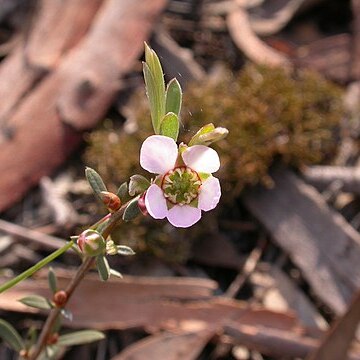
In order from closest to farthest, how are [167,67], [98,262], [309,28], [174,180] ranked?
1. [174,180]
2. [98,262]
3. [167,67]
4. [309,28]

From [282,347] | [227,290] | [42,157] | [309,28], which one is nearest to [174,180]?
[282,347]

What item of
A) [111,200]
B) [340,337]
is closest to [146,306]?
[340,337]

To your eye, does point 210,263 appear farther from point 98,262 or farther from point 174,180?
point 174,180

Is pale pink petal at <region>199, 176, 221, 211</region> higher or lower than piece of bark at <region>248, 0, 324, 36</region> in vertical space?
higher

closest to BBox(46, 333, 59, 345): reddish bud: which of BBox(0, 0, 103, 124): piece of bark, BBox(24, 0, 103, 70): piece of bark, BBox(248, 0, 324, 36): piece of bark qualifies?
BBox(0, 0, 103, 124): piece of bark

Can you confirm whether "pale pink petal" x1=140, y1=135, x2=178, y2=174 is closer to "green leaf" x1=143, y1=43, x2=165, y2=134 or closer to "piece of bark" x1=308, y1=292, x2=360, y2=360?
"green leaf" x1=143, y1=43, x2=165, y2=134

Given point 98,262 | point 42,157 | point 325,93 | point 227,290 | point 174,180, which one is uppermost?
point 174,180
